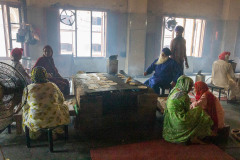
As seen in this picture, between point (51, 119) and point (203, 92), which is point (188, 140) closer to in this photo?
point (203, 92)

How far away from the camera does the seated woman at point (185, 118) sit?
3174 millimetres

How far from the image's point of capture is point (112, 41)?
8562 millimetres

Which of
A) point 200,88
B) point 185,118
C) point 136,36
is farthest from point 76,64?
point 185,118

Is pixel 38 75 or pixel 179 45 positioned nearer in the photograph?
pixel 38 75

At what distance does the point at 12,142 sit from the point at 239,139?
391 centimetres

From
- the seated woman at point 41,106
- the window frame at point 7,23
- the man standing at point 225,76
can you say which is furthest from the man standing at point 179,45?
the window frame at point 7,23

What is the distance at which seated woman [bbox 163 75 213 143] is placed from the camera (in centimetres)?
317

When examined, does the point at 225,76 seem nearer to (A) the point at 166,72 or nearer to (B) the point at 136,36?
(A) the point at 166,72

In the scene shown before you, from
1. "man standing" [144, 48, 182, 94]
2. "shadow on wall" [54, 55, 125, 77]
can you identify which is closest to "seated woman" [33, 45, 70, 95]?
"man standing" [144, 48, 182, 94]

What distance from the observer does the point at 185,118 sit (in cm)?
315

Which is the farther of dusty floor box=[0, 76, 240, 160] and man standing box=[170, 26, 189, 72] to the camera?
man standing box=[170, 26, 189, 72]

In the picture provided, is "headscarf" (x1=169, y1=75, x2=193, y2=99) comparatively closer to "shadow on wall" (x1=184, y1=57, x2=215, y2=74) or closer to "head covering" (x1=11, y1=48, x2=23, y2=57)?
"head covering" (x1=11, y1=48, x2=23, y2=57)

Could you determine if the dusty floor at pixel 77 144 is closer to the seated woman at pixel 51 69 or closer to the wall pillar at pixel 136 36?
the seated woman at pixel 51 69

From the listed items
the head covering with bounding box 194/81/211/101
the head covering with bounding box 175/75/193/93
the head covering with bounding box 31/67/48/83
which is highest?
the head covering with bounding box 31/67/48/83
